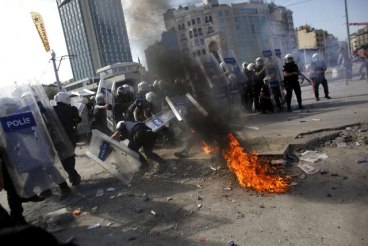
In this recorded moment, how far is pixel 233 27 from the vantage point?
35.7 m

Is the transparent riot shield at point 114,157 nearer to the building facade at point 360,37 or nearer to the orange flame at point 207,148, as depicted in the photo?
the orange flame at point 207,148

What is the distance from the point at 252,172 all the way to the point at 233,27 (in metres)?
32.5

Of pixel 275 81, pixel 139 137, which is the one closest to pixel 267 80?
pixel 275 81

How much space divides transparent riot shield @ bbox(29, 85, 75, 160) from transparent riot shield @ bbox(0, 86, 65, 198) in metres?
0.34

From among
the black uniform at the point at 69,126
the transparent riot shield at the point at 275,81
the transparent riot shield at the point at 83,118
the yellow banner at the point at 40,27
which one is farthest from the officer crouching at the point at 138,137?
the yellow banner at the point at 40,27

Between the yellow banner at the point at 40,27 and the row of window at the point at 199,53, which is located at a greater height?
the yellow banner at the point at 40,27

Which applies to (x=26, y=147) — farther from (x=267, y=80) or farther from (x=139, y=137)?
(x=267, y=80)

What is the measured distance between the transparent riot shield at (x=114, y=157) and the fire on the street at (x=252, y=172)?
72.8 inches

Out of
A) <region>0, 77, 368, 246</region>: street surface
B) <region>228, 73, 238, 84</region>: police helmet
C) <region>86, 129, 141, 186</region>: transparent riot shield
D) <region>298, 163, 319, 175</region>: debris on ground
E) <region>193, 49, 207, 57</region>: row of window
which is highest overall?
<region>193, 49, 207, 57</region>: row of window

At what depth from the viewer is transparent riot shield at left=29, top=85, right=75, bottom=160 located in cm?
672

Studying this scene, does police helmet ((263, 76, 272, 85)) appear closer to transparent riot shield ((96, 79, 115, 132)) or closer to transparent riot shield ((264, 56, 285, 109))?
transparent riot shield ((264, 56, 285, 109))

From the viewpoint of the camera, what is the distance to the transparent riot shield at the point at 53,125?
6719 mm

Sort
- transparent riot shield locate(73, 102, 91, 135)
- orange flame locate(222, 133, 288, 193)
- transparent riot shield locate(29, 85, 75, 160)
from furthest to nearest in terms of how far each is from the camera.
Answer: transparent riot shield locate(73, 102, 91, 135) → transparent riot shield locate(29, 85, 75, 160) → orange flame locate(222, 133, 288, 193)

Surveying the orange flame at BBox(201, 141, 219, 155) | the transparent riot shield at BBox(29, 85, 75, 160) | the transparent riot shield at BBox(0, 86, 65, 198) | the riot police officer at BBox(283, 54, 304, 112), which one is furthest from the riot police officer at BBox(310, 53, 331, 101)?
the transparent riot shield at BBox(0, 86, 65, 198)
